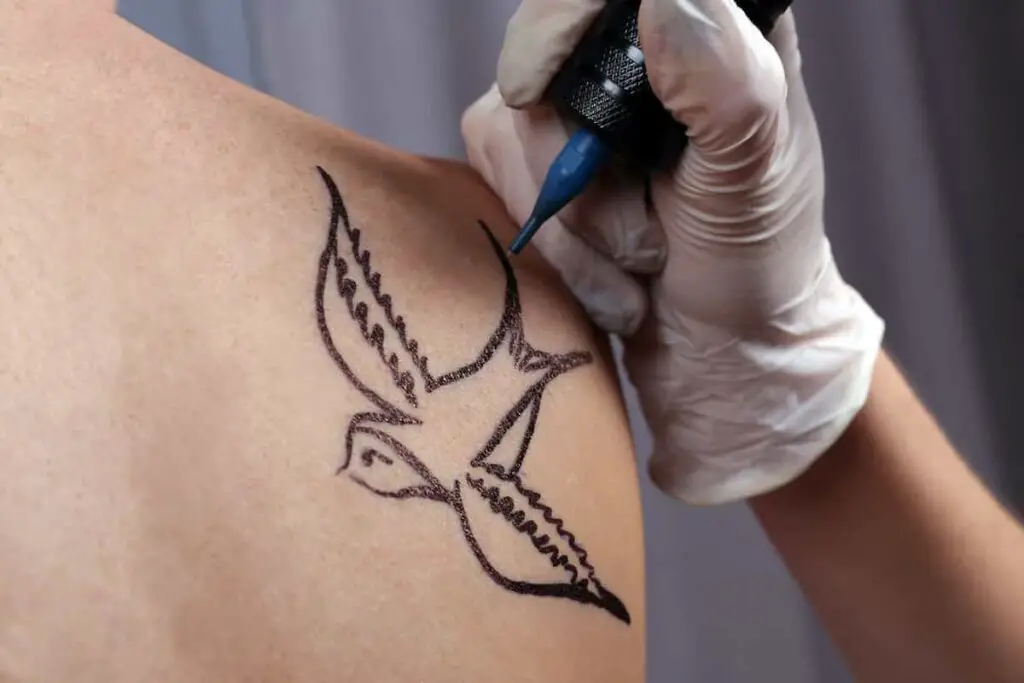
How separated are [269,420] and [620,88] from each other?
0.31 m

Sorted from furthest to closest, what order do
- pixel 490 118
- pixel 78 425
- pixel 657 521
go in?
pixel 657 521, pixel 490 118, pixel 78 425

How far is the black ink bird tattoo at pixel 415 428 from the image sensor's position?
47 centimetres

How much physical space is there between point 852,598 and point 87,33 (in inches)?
29.8

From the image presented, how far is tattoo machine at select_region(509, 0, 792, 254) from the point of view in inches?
22.0

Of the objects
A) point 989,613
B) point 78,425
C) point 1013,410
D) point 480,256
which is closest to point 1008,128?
point 1013,410

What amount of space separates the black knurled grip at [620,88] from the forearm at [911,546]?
0.33m

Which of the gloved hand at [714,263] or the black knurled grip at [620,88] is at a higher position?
the black knurled grip at [620,88]

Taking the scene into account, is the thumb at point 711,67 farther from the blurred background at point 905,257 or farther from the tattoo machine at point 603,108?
the blurred background at point 905,257

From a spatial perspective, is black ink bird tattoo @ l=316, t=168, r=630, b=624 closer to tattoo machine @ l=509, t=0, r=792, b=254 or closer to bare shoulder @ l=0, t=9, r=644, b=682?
bare shoulder @ l=0, t=9, r=644, b=682

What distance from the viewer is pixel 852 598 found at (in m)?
0.78

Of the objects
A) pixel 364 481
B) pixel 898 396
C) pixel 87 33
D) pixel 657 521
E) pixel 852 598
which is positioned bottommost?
pixel 657 521

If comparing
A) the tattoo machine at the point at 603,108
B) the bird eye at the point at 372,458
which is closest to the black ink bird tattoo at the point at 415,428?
the bird eye at the point at 372,458

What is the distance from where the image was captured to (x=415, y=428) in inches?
19.1

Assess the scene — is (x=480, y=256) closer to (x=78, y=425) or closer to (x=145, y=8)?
(x=78, y=425)
